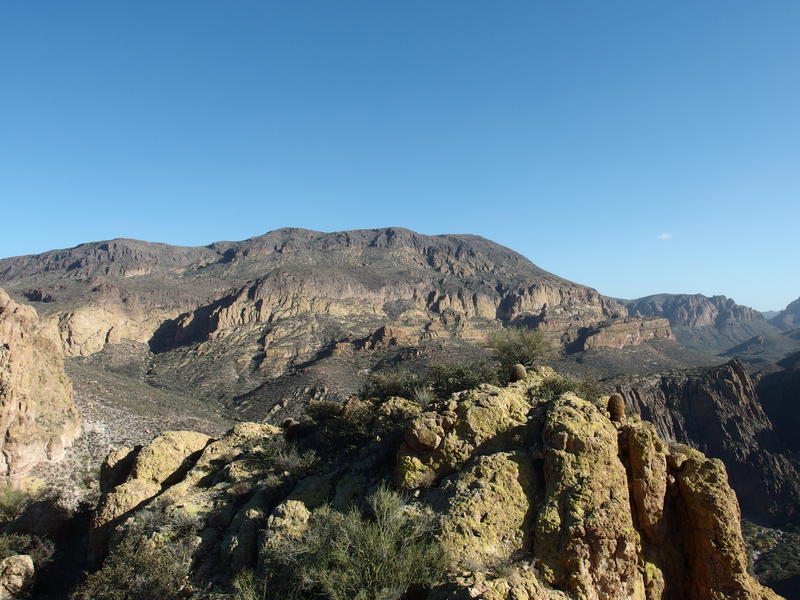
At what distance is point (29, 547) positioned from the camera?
708 inches

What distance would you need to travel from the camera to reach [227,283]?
17550cm

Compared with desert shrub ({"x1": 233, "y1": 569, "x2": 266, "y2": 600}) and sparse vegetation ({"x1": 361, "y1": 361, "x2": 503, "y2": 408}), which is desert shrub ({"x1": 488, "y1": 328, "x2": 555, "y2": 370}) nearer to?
sparse vegetation ({"x1": 361, "y1": 361, "x2": 503, "y2": 408})

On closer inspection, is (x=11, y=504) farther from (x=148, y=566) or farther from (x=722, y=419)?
(x=722, y=419)

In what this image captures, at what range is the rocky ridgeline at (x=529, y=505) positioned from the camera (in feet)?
32.6

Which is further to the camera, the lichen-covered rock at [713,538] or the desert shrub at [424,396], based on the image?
the desert shrub at [424,396]

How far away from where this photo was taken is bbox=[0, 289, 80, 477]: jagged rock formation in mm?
33625

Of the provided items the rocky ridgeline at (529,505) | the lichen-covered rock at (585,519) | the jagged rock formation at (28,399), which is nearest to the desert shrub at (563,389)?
the rocky ridgeline at (529,505)

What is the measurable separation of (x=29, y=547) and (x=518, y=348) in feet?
77.9

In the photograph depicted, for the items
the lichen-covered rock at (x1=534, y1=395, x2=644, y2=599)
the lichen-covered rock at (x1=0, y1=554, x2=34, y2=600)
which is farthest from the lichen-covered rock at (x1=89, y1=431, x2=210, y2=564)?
the lichen-covered rock at (x1=534, y1=395, x2=644, y2=599)

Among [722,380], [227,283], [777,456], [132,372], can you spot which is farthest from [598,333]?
[227,283]

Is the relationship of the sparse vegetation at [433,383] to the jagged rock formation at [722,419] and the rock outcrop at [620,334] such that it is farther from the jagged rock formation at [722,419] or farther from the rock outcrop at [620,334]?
the rock outcrop at [620,334]

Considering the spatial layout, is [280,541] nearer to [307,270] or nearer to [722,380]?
[722,380]

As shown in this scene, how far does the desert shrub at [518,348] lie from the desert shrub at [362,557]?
13545 millimetres

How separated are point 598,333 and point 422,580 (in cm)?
13259
